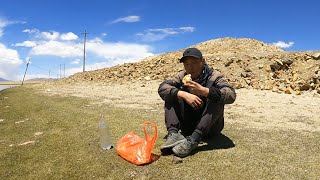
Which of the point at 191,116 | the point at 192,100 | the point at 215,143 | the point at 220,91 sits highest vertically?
the point at 220,91

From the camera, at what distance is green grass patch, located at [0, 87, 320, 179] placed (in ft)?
20.7

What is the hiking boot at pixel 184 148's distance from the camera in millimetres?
6910

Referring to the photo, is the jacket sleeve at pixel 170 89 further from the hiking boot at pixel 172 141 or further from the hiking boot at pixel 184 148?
the hiking boot at pixel 184 148

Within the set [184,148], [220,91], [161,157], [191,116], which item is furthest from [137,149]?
[220,91]

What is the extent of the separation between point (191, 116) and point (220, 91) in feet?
2.96

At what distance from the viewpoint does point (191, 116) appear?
24.8ft

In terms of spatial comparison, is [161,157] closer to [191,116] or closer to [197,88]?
[191,116]

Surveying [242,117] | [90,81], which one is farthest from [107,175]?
[90,81]

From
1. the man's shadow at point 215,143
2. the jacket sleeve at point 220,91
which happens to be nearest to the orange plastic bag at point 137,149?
the man's shadow at point 215,143

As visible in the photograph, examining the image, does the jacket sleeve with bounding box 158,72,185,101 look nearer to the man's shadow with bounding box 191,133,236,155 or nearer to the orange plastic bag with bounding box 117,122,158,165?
the orange plastic bag with bounding box 117,122,158,165

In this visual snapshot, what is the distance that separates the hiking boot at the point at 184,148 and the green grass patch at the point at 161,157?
0.15 meters

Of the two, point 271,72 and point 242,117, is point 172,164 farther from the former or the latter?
point 271,72

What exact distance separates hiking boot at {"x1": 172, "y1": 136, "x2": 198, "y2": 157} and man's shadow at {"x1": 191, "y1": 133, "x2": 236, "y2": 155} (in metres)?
0.32

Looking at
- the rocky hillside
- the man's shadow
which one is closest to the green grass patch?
the man's shadow
